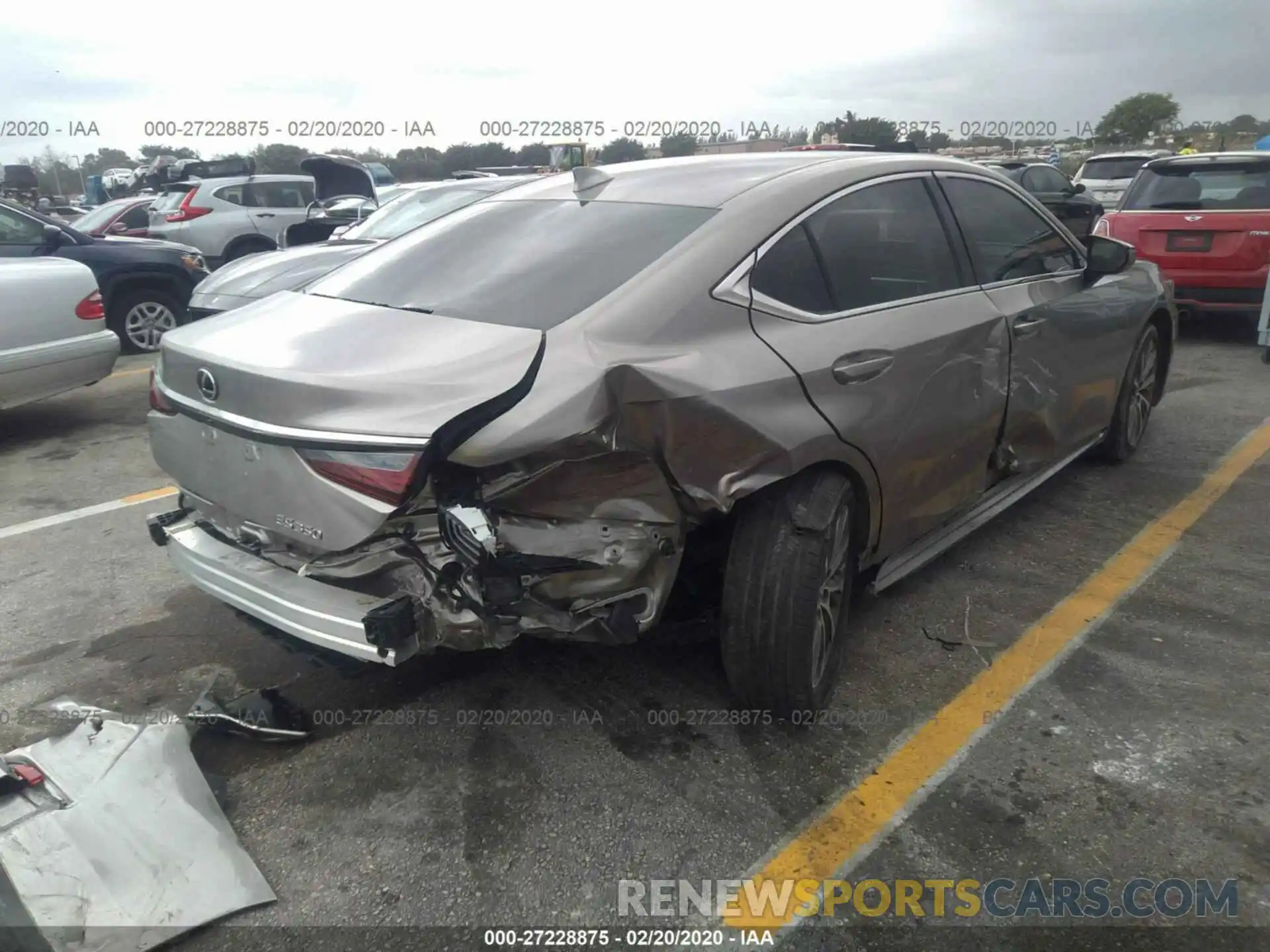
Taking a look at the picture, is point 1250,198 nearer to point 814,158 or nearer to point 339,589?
point 814,158

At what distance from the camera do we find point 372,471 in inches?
87.7

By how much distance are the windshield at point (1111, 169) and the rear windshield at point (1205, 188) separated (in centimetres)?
746

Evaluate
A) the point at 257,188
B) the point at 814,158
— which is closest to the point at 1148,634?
the point at 814,158

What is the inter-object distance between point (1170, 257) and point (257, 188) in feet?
35.9

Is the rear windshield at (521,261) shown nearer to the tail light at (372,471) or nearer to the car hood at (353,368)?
the car hood at (353,368)

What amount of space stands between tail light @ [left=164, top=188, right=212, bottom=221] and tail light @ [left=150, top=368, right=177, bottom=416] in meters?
10.4

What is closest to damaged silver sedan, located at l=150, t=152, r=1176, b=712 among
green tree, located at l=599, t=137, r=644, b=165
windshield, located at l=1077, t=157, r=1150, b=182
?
green tree, located at l=599, t=137, r=644, b=165

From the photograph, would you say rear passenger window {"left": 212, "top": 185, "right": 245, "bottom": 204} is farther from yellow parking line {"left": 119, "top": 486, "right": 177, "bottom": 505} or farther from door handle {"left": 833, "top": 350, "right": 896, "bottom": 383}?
door handle {"left": 833, "top": 350, "right": 896, "bottom": 383}

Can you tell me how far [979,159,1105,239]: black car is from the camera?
→ 11398mm

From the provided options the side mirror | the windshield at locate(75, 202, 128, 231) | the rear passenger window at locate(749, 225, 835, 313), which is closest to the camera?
the rear passenger window at locate(749, 225, 835, 313)

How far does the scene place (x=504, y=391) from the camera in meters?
2.25

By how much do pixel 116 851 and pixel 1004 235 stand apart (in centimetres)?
361

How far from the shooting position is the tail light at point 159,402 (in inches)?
113

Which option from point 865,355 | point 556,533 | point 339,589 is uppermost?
point 865,355
